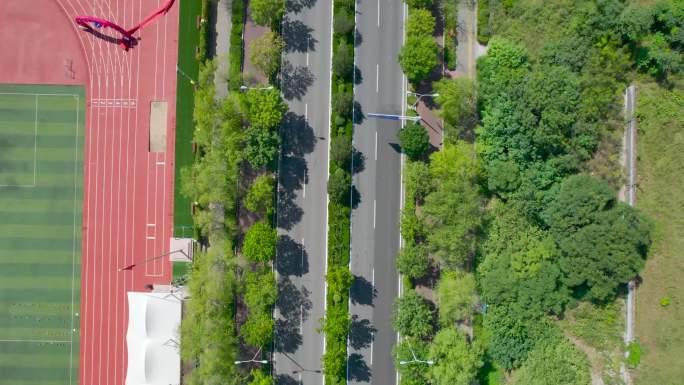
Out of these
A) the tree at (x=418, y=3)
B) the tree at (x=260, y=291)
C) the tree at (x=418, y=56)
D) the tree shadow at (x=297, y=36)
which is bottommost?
the tree at (x=260, y=291)

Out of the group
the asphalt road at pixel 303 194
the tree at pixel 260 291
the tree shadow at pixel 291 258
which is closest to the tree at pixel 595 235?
the asphalt road at pixel 303 194

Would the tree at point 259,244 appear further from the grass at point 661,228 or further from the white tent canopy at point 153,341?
the grass at point 661,228

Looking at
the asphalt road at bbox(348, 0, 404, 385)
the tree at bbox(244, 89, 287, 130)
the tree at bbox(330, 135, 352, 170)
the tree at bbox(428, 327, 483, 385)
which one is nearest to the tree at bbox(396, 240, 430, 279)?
the asphalt road at bbox(348, 0, 404, 385)

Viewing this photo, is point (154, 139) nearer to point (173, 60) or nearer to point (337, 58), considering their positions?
point (173, 60)

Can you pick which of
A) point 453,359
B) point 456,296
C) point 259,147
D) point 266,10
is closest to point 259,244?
point 259,147

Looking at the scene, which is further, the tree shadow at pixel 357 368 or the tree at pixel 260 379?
the tree shadow at pixel 357 368

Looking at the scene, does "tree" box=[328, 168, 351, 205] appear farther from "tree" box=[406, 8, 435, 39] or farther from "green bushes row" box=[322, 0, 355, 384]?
"tree" box=[406, 8, 435, 39]

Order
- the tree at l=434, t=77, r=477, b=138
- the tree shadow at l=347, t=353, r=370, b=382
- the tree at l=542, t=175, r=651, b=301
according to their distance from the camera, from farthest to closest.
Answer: the tree shadow at l=347, t=353, r=370, b=382 → the tree at l=434, t=77, r=477, b=138 → the tree at l=542, t=175, r=651, b=301
